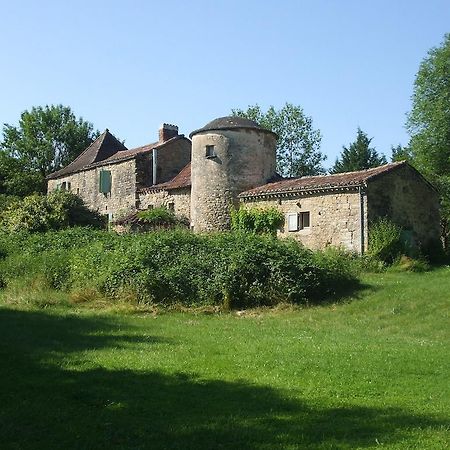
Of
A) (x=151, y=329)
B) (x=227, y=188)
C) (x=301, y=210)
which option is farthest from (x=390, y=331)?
(x=227, y=188)

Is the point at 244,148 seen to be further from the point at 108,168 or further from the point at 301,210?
the point at 108,168

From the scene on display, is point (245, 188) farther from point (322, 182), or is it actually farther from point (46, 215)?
point (46, 215)

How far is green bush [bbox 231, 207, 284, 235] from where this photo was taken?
2655 cm

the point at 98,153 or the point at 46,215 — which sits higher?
the point at 98,153

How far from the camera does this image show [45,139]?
52.2 metres

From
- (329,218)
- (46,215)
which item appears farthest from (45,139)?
(329,218)

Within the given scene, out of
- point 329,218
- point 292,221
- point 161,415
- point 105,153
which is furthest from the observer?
point 105,153

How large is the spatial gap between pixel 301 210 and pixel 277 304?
30.4 ft

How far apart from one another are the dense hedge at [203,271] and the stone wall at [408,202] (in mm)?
5459

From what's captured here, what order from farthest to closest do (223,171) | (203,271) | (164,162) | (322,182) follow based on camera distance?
(164,162), (223,171), (322,182), (203,271)

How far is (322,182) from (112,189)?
17032 mm

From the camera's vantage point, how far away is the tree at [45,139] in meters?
51.7

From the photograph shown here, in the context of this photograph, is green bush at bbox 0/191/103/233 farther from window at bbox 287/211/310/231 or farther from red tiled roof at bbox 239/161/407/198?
window at bbox 287/211/310/231

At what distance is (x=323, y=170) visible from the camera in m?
52.5
